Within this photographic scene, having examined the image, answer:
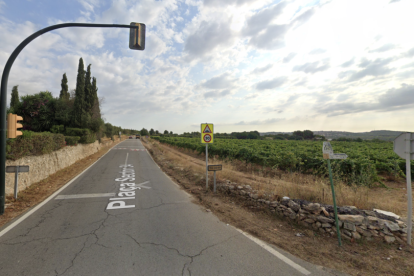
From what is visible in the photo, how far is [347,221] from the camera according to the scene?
4328mm

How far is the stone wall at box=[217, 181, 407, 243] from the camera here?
4.11 m

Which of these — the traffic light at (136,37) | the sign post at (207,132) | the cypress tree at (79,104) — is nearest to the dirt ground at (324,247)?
the sign post at (207,132)

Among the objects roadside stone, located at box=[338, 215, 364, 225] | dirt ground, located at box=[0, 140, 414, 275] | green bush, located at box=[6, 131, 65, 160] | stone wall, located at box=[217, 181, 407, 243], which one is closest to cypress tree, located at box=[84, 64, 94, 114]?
green bush, located at box=[6, 131, 65, 160]

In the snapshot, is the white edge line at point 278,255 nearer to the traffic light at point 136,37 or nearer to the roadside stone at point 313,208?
the roadside stone at point 313,208

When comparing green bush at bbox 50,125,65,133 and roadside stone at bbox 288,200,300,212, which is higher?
green bush at bbox 50,125,65,133

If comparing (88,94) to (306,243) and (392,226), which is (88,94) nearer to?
(306,243)

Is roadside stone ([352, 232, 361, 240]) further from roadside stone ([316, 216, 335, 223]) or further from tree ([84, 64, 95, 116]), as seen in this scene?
tree ([84, 64, 95, 116])

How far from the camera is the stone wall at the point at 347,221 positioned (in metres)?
4.11

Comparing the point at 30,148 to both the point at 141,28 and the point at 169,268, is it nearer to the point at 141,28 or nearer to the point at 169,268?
the point at 141,28

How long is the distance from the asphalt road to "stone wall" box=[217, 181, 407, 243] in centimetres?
149

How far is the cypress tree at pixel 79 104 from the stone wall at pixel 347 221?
82.3 feet

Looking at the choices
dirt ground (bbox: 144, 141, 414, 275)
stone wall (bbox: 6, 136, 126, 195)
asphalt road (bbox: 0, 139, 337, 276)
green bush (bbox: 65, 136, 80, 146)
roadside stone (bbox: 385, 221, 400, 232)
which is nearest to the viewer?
asphalt road (bbox: 0, 139, 337, 276)

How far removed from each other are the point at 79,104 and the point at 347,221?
89.8ft

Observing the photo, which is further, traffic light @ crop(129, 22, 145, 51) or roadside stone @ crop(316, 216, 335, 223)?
traffic light @ crop(129, 22, 145, 51)
